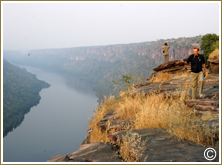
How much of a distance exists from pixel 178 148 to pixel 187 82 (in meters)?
6.08

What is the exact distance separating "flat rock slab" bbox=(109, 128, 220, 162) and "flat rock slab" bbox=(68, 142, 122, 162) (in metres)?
0.37

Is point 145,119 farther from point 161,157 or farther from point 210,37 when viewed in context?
point 210,37

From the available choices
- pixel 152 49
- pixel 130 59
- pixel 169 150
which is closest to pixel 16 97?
pixel 130 59

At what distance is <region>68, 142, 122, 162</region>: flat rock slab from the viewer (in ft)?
10.7

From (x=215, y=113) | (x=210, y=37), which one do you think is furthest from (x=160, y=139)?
(x=210, y=37)

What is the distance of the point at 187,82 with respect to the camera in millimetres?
8680

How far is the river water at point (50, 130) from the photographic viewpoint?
66.8 metres

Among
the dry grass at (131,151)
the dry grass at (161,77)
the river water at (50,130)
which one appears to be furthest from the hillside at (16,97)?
the dry grass at (131,151)

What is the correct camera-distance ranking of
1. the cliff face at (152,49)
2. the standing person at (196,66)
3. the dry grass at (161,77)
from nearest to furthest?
the standing person at (196,66) → the dry grass at (161,77) → the cliff face at (152,49)

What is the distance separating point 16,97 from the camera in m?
109

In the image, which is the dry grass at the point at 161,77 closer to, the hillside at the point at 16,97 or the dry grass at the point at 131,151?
the dry grass at the point at 131,151

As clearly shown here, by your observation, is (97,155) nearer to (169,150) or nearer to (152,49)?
(169,150)

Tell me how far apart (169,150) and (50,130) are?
85.0m

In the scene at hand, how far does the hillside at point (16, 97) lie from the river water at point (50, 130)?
10.3 ft
